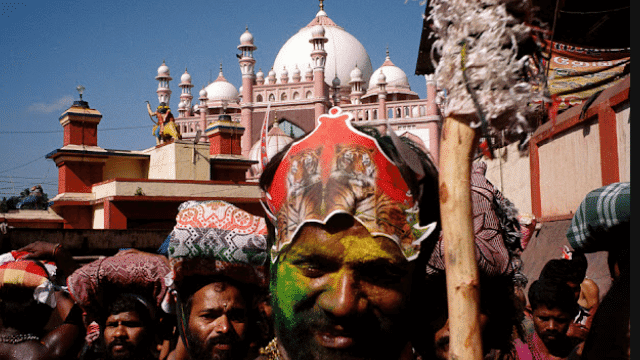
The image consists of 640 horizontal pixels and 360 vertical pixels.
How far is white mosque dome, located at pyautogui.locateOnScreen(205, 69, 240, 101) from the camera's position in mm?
39844

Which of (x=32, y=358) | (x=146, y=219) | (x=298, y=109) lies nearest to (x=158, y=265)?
(x=32, y=358)

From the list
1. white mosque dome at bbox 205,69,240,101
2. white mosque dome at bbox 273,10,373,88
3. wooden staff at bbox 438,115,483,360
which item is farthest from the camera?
white mosque dome at bbox 205,69,240,101

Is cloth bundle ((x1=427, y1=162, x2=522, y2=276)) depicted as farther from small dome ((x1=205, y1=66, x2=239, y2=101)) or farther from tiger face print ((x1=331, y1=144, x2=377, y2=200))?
small dome ((x1=205, y1=66, x2=239, y2=101))

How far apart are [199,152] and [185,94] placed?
20429 mm

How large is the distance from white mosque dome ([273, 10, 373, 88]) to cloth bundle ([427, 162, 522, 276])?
35.3m

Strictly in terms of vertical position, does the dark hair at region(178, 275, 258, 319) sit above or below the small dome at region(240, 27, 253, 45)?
below

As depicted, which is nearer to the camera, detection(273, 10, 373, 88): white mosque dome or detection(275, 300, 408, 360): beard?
detection(275, 300, 408, 360): beard

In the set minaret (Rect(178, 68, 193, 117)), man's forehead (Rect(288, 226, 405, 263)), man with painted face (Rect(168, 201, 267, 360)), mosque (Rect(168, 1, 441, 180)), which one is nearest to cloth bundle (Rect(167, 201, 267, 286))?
man with painted face (Rect(168, 201, 267, 360))

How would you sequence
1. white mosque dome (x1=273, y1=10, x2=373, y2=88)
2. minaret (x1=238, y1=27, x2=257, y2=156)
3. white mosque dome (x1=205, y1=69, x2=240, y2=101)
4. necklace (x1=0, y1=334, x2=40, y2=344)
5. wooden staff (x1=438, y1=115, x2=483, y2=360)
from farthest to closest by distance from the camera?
white mosque dome (x1=205, y1=69, x2=240, y2=101) → white mosque dome (x1=273, y1=10, x2=373, y2=88) → minaret (x1=238, y1=27, x2=257, y2=156) → necklace (x1=0, y1=334, x2=40, y2=344) → wooden staff (x1=438, y1=115, x2=483, y2=360)

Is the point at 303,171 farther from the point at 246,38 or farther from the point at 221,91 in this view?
the point at 221,91

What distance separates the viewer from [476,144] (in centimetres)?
165

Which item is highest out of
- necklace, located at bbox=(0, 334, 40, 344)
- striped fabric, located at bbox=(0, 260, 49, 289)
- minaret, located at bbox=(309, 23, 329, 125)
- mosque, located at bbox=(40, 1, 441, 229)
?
minaret, located at bbox=(309, 23, 329, 125)

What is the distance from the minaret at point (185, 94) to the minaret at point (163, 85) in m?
4.84

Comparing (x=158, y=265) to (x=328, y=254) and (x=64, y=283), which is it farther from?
(x=64, y=283)
